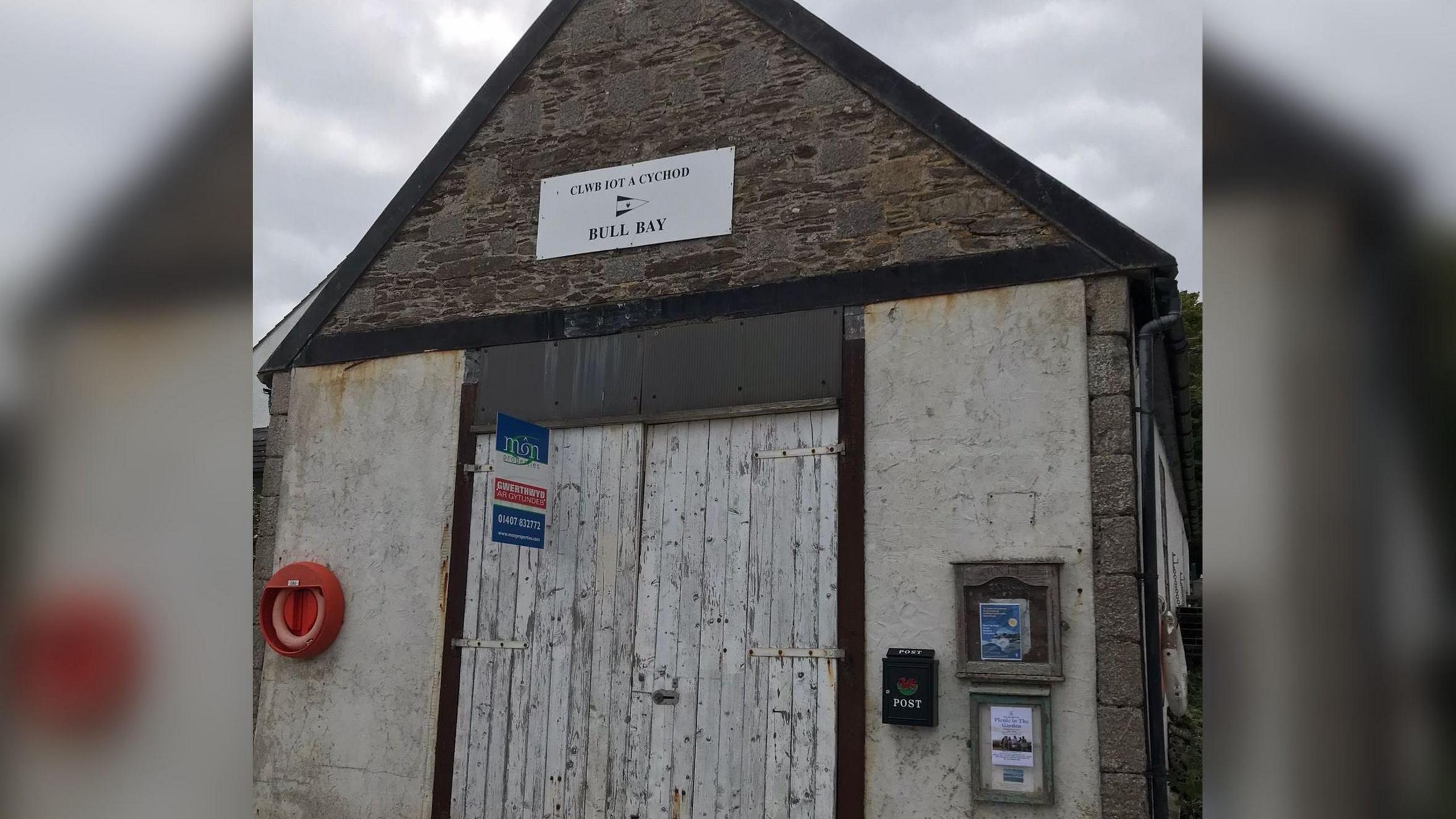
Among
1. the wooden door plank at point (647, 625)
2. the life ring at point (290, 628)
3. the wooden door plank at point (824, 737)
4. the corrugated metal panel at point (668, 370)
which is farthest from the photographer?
the life ring at point (290, 628)

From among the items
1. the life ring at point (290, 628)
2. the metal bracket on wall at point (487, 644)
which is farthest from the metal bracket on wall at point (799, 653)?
the life ring at point (290, 628)

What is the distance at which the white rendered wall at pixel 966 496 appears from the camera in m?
5.81

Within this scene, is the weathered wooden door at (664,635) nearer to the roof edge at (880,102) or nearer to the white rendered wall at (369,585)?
the white rendered wall at (369,585)

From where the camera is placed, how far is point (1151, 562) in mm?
6055

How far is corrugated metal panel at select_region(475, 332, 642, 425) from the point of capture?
741 centimetres

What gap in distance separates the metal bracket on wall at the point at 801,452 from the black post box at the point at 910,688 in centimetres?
124

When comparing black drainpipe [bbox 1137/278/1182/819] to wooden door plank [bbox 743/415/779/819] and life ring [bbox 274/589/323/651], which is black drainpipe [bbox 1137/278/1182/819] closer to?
wooden door plank [bbox 743/415/779/819]

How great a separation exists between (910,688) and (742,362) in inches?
89.9

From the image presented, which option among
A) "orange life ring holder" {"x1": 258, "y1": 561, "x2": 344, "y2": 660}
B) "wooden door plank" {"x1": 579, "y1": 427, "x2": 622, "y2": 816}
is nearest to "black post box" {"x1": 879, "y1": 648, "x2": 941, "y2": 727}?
"wooden door plank" {"x1": 579, "y1": 427, "x2": 622, "y2": 816}

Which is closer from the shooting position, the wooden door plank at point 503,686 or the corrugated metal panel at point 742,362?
the corrugated metal panel at point 742,362
